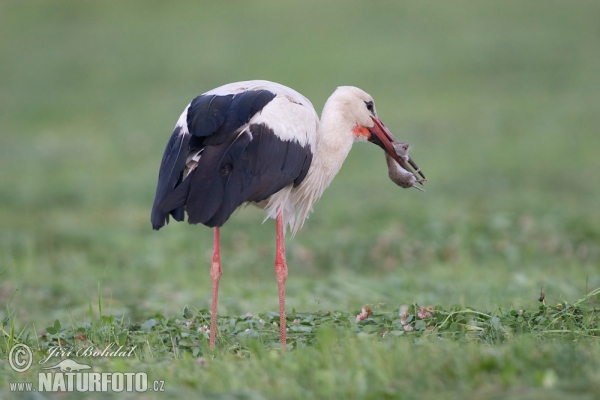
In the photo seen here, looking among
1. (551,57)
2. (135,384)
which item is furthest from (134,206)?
(551,57)

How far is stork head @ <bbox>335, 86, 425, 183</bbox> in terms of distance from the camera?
21.1ft

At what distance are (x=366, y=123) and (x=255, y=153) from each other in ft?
3.41

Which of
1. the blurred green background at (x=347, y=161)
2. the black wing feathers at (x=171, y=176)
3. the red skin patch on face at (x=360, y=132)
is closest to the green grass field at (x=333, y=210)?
the blurred green background at (x=347, y=161)

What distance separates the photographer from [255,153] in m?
5.86

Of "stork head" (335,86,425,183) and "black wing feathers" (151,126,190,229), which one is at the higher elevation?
"stork head" (335,86,425,183)

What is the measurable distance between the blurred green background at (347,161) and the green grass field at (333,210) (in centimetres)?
5

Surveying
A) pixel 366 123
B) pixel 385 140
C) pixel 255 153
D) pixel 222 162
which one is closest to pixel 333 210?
pixel 385 140

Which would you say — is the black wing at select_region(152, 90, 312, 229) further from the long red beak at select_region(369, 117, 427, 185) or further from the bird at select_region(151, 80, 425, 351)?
the long red beak at select_region(369, 117, 427, 185)

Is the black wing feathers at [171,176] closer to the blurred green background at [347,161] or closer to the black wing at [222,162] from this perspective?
the black wing at [222,162]

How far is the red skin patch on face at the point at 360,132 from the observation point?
6.55 metres

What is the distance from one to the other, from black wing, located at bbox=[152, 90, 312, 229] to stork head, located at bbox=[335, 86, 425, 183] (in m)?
0.59

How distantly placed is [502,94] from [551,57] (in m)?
3.14

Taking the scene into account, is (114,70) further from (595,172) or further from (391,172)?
(391,172)

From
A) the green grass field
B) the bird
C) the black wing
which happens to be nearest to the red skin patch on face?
the bird
